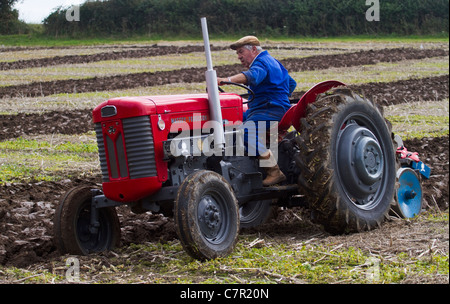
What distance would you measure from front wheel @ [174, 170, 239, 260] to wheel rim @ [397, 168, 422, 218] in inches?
83.9

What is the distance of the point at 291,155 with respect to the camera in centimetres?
664

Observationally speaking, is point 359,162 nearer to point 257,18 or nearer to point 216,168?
point 216,168

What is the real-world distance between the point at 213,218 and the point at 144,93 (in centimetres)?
1215

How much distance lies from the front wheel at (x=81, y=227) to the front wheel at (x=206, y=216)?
1.04 metres

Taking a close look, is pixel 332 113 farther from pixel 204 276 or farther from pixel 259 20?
pixel 259 20

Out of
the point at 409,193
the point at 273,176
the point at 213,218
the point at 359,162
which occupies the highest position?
the point at 359,162

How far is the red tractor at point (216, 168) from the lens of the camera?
5504mm

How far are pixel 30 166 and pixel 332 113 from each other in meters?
4.84

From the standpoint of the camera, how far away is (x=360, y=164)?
20.6ft

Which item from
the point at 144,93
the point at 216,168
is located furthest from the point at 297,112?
the point at 144,93

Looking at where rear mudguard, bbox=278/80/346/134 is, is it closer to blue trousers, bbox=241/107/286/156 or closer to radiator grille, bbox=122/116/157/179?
blue trousers, bbox=241/107/286/156

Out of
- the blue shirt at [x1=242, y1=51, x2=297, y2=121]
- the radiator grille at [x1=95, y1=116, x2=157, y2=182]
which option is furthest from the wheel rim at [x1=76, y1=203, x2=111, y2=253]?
the blue shirt at [x1=242, y1=51, x2=297, y2=121]

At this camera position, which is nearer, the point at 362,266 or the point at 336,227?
the point at 362,266

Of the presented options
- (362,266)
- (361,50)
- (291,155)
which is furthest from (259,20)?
(362,266)
